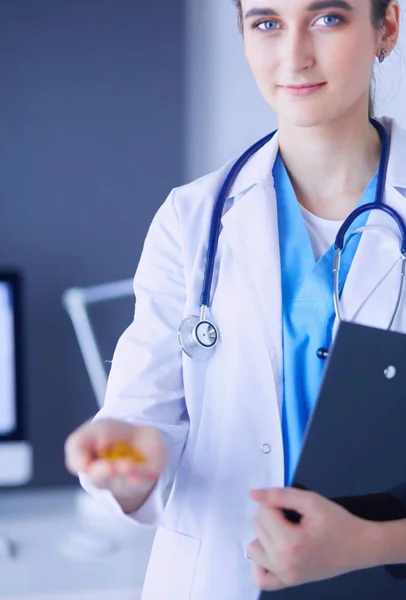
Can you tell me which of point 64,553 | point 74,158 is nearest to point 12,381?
point 64,553

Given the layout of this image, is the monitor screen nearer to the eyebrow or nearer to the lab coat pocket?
the lab coat pocket

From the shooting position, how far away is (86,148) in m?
1.89

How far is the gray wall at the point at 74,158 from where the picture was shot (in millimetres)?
1847

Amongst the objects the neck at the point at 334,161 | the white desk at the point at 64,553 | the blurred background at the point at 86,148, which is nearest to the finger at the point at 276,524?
the neck at the point at 334,161

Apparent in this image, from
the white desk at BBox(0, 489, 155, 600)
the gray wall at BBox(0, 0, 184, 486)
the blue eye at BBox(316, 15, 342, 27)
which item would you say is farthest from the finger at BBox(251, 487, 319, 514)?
the gray wall at BBox(0, 0, 184, 486)

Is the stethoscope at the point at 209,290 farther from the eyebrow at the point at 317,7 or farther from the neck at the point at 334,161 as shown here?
the eyebrow at the point at 317,7

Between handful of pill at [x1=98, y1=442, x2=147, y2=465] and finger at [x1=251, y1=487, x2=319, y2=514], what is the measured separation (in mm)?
119

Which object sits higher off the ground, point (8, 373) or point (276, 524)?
point (276, 524)

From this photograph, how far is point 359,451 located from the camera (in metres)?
0.72

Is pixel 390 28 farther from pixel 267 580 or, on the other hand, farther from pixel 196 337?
pixel 267 580

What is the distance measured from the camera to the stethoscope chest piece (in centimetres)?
88

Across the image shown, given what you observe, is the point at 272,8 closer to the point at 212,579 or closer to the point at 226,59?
the point at 212,579

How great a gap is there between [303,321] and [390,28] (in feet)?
1.17

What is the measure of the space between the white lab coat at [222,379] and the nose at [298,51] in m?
0.18
